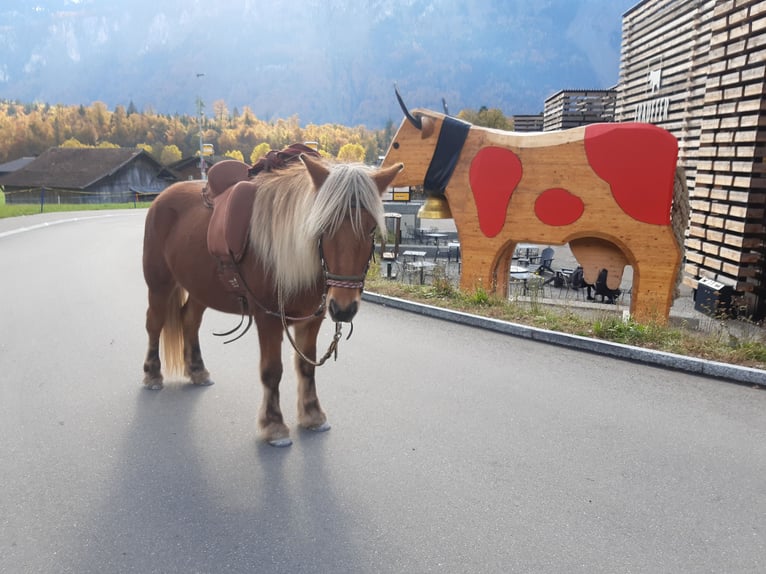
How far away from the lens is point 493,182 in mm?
7469

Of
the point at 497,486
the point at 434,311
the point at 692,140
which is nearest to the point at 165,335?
the point at 497,486

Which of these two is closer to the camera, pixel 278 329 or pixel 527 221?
pixel 278 329

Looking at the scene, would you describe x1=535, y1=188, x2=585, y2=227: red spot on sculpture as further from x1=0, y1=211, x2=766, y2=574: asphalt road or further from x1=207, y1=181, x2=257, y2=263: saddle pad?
x1=207, y1=181, x2=257, y2=263: saddle pad

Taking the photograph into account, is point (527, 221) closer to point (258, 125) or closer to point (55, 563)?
point (55, 563)

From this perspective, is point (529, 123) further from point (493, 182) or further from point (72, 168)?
point (72, 168)

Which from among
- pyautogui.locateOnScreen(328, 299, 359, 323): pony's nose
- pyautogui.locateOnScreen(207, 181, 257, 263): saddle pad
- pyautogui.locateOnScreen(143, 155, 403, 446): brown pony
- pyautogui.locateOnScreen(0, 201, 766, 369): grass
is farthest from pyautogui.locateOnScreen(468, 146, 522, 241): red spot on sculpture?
pyautogui.locateOnScreen(328, 299, 359, 323): pony's nose

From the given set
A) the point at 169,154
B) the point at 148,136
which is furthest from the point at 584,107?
the point at 148,136

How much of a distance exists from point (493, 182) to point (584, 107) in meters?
17.6

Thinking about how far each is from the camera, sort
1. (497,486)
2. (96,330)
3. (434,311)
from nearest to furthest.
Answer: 1. (497,486)
2. (96,330)
3. (434,311)

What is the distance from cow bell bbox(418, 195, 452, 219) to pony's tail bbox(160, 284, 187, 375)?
457 cm

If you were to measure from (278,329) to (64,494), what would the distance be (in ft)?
5.01

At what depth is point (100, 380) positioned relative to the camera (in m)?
4.64

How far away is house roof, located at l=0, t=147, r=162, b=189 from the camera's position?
149 feet

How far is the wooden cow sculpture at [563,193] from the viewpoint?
21.8ft
